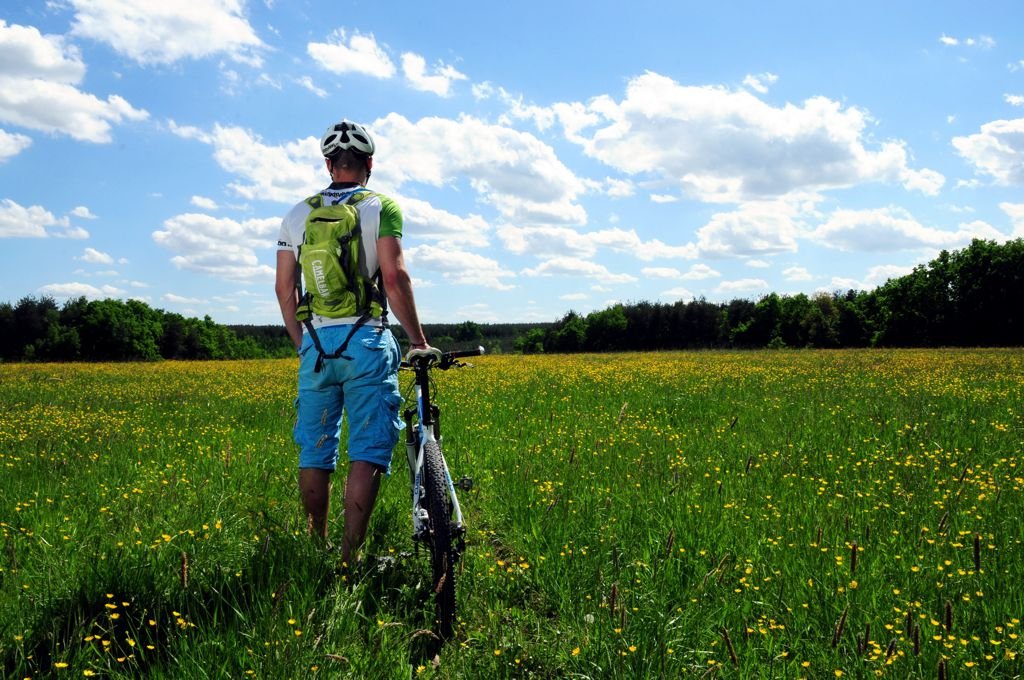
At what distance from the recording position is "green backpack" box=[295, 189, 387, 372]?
3662 mm

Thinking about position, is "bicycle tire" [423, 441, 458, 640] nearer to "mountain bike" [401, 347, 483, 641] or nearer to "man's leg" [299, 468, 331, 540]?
"mountain bike" [401, 347, 483, 641]

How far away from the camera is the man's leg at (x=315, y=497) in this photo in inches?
151

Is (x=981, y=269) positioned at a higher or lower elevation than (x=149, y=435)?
higher

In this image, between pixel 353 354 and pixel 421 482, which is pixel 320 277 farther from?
pixel 421 482

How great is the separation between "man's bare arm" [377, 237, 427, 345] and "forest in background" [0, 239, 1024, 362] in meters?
29.5

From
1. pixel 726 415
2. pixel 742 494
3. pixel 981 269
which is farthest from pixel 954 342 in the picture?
pixel 742 494

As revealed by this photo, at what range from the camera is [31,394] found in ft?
48.4

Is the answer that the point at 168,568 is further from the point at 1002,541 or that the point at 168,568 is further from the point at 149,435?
the point at 149,435

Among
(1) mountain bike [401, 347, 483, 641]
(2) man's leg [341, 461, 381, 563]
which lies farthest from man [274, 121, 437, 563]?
(1) mountain bike [401, 347, 483, 641]

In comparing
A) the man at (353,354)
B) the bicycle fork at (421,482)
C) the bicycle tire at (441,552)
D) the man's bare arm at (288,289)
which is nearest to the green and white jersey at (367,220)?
the man at (353,354)

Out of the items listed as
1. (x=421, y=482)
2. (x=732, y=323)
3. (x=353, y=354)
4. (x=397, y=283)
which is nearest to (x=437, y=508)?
(x=421, y=482)

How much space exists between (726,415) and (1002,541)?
5.67 m

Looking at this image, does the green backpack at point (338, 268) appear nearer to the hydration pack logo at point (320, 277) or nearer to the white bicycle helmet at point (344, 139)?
the hydration pack logo at point (320, 277)

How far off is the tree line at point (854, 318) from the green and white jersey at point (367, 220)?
227 feet
